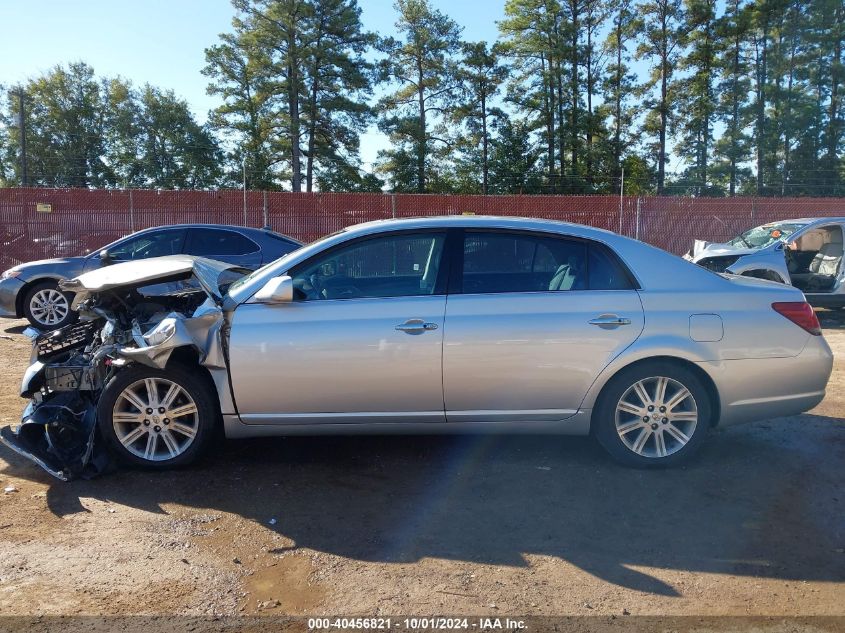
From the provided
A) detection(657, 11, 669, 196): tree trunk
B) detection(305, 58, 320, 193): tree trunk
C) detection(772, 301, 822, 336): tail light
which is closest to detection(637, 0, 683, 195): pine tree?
detection(657, 11, 669, 196): tree trunk

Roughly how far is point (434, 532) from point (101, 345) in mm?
2654

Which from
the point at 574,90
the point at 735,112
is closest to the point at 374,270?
the point at 574,90

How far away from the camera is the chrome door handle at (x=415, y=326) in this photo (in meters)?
4.39

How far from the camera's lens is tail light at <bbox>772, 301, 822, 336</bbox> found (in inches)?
182

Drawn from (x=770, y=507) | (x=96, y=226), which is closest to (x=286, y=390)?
(x=770, y=507)

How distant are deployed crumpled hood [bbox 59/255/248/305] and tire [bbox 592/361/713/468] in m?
2.65

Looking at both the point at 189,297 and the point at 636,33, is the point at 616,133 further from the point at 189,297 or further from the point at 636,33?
the point at 189,297

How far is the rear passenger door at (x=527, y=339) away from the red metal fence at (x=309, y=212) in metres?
13.1

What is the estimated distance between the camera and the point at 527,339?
4.40m

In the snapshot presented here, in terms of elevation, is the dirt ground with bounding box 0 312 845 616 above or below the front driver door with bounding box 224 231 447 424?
below

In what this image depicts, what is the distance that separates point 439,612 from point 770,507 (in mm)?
2212

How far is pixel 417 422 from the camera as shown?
4531 mm

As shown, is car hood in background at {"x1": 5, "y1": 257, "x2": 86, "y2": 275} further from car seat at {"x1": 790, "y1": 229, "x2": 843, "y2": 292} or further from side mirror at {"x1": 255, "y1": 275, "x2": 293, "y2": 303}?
car seat at {"x1": 790, "y1": 229, "x2": 843, "y2": 292}

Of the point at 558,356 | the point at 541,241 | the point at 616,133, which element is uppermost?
the point at 616,133
